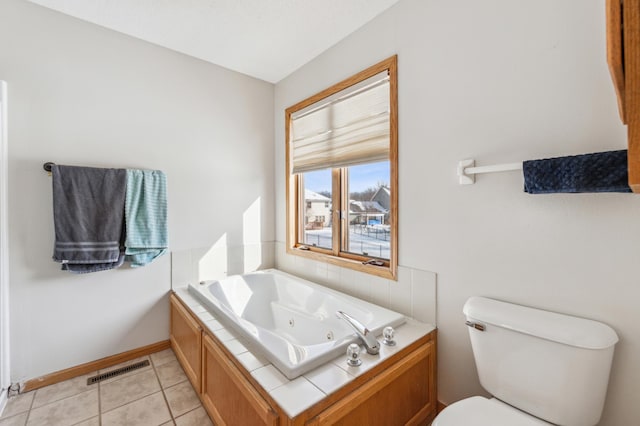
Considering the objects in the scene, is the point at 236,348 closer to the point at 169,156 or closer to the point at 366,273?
the point at 366,273

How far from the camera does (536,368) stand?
117cm

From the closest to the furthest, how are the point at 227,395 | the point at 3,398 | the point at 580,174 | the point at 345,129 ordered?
the point at 580,174 → the point at 227,395 → the point at 3,398 → the point at 345,129

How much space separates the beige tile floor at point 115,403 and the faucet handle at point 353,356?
973 millimetres

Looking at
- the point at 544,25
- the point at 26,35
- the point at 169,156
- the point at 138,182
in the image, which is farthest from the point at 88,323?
the point at 544,25

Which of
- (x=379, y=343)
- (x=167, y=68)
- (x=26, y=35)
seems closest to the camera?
(x=379, y=343)

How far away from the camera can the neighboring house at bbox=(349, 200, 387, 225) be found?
2135 millimetres

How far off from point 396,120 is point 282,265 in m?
1.79

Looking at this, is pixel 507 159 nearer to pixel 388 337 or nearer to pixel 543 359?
pixel 543 359

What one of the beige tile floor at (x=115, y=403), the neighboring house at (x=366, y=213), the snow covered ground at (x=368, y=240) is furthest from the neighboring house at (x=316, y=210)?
the beige tile floor at (x=115, y=403)

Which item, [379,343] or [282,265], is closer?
[379,343]

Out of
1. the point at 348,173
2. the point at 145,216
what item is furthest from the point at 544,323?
the point at 145,216

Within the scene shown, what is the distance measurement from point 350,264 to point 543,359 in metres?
1.23

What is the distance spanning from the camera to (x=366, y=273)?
6.77 feet

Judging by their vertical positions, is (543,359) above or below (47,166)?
below
